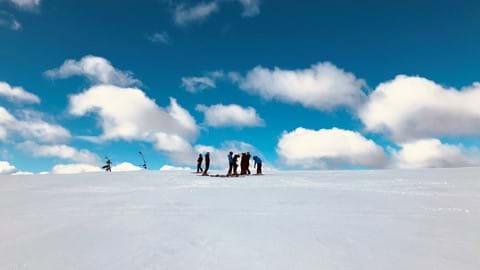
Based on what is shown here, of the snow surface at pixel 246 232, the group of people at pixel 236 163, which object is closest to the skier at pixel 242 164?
the group of people at pixel 236 163

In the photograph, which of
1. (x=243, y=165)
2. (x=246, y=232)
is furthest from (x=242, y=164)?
(x=246, y=232)

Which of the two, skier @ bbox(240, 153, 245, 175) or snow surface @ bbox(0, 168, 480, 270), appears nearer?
snow surface @ bbox(0, 168, 480, 270)

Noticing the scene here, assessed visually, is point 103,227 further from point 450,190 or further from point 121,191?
point 450,190

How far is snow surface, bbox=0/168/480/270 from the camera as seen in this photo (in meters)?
6.94

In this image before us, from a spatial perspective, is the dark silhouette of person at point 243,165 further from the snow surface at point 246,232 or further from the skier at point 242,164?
the snow surface at point 246,232

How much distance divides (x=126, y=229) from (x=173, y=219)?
1.35 m

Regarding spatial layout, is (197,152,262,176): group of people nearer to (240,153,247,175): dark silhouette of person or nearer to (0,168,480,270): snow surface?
(240,153,247,175): dark silhouette of person

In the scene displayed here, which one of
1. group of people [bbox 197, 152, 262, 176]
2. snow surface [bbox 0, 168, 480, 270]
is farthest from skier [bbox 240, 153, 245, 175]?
snow surface [bbox 0, 168, 480, 270]

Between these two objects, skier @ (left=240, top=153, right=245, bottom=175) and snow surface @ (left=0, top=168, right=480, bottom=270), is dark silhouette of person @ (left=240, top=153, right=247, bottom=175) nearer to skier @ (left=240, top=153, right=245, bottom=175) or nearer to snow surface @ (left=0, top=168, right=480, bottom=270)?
skier @ (left=240, top=153, right=245, bottom=175)

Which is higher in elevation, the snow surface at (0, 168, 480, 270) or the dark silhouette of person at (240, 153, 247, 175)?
the dark silhouette of person at (240, 153, 247, 175)

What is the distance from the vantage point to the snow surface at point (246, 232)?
22.8 feet

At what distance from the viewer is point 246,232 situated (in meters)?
8.65

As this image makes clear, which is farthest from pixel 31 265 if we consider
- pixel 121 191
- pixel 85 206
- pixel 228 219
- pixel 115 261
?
pixel 121 191

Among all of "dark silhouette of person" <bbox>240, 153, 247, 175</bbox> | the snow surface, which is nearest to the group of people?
"dark silhouette of person" <bbox>240, 153, 247, 175</bbox>
